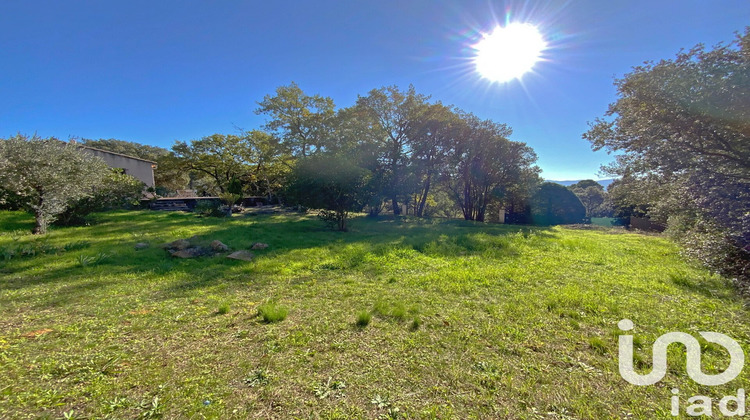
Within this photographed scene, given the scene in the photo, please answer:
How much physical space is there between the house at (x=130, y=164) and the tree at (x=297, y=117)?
993 cm

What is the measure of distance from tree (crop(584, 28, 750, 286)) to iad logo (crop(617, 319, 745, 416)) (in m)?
2.67

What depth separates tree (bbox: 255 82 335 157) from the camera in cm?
1828

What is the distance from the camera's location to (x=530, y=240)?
8.34m

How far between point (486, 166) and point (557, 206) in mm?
9406

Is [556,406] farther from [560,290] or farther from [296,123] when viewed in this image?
[296,123]

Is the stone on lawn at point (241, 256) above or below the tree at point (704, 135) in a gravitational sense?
below

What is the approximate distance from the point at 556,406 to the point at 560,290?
274 centimetres

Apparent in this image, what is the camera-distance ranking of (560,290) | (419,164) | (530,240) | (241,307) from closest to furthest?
(241,307) → (560,290) → (530,240) → (419,164)

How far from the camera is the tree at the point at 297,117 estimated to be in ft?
60.0

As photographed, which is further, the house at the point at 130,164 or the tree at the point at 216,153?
the tree at the point at 216,153

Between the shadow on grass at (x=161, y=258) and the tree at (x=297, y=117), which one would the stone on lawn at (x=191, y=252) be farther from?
the tree at (x=297, y=117)

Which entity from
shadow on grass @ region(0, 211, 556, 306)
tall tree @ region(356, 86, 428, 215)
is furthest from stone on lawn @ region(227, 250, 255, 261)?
tall tree @ region(356, 86, 428, 215)

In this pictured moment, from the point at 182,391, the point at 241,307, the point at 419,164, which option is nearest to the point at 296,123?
the point at 419,164

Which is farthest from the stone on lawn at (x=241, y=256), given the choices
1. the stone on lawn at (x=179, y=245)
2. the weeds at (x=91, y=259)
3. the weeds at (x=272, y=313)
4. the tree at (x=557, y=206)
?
the tree at (x=557, y=206)
